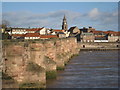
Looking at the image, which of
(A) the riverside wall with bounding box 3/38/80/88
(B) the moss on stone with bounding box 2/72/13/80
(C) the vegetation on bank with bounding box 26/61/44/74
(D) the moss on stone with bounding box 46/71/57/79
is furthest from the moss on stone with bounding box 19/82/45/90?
(D) the moss on stone with bounding box 46/71/57/79

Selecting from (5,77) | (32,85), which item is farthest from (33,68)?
(5,77)

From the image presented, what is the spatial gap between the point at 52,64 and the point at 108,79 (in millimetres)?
5284

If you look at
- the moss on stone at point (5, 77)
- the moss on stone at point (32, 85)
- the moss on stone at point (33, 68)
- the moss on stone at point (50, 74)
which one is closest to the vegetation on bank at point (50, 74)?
the moss on stone at point (50, 74)

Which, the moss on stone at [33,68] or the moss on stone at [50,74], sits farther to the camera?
the moss on stone at [50,74]

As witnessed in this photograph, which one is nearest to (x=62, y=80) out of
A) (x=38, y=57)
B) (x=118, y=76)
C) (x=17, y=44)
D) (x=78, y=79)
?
(x=78, y=79)

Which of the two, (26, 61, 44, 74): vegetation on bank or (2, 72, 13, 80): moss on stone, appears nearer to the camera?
(2, 72, 13, 80): moss on stone

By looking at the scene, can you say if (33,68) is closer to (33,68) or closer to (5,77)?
(33,68)

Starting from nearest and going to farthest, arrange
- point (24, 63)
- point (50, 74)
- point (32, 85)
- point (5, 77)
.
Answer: point (5, 77), point (24, 63), point (32, 85), point (50, 74)

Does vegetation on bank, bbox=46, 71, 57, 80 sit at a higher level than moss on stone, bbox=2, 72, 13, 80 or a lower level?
lower

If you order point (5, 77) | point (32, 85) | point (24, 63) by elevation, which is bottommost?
point (32, 85)

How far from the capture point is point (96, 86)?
24.6m

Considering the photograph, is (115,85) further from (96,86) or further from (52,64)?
(52,64)

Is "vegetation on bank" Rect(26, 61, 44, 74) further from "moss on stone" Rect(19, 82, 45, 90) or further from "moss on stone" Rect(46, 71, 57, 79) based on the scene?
"moss on stone" Rect(46, 71, 57, 79)

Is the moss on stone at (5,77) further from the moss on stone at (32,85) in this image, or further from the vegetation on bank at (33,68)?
the vegetation on bank at (33,68)
